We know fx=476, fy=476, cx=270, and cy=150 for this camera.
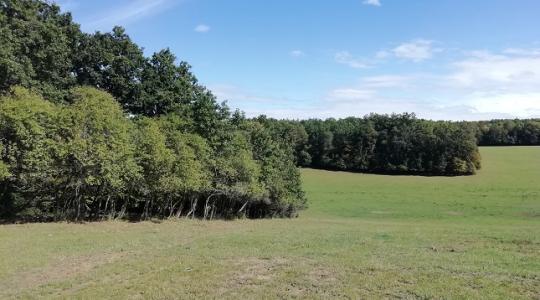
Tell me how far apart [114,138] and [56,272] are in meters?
16.4

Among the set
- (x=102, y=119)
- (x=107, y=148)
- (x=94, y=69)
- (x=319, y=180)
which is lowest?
(x=319, y=180)

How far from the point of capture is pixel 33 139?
1037 inches

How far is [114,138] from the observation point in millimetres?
29203

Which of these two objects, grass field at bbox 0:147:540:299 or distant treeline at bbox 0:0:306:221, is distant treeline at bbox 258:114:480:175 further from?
grass field at bbox 0:147:540:299

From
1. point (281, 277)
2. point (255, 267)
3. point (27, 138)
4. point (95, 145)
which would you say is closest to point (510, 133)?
point (95, 145)

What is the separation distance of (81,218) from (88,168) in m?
5.09

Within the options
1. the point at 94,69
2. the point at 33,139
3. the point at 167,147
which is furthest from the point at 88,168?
the point at 94,69

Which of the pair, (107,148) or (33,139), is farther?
(107,148)

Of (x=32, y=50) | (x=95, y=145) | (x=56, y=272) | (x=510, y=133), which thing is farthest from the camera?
(x=510, y=133)

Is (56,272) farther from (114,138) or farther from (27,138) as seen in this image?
(114,138)

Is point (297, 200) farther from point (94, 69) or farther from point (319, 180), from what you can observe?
point (319, 180)

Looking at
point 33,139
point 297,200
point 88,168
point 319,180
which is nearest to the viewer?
point 33,139

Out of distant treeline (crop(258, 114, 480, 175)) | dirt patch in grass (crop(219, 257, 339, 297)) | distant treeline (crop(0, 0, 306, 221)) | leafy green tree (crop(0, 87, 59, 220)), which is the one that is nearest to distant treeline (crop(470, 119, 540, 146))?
distant treeline (crop(258, 114, 480, 175))

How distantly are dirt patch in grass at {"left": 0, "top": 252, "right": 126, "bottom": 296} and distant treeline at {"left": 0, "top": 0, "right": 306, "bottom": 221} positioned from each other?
12739 millimetres
